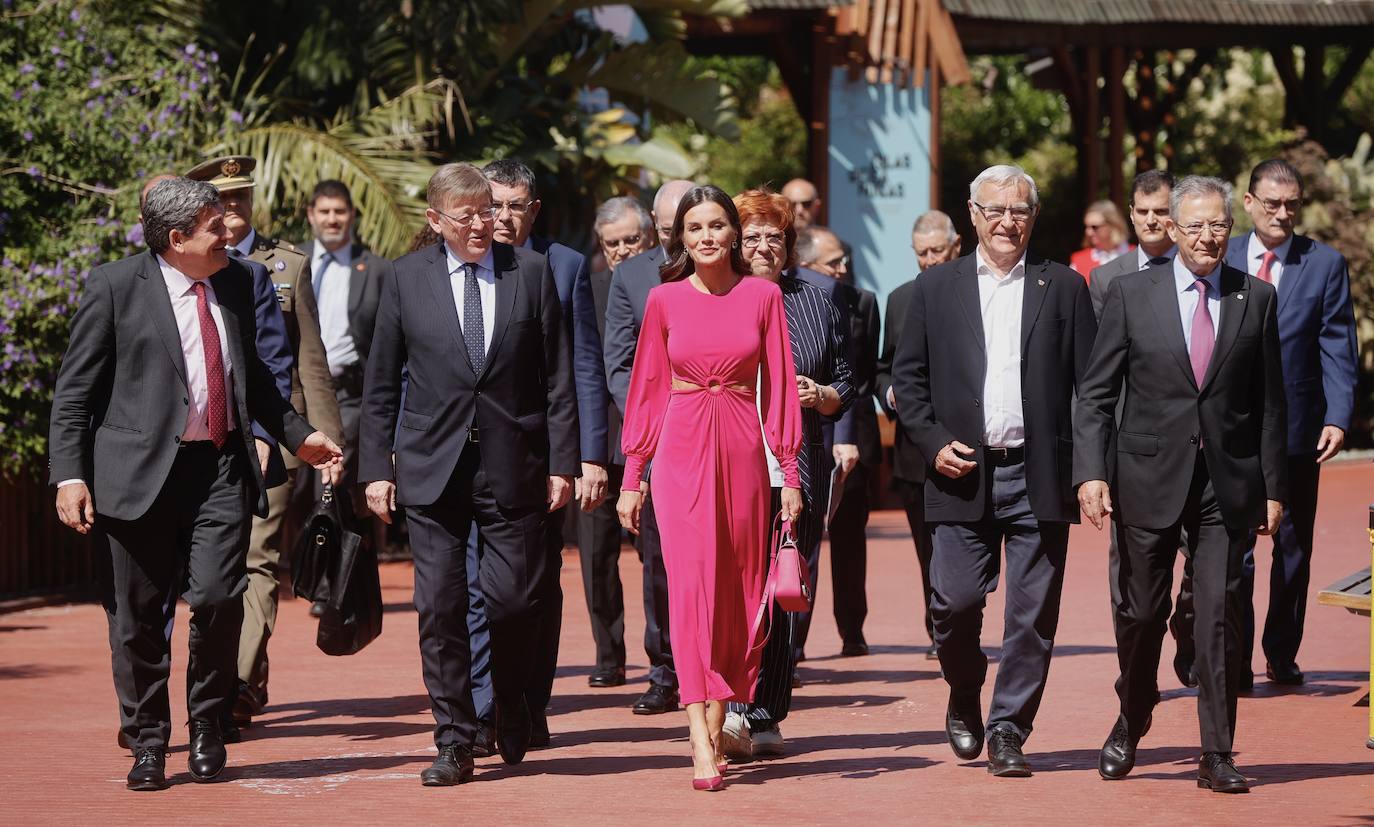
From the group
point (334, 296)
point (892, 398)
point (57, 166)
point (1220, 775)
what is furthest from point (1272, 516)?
point (57, 166)

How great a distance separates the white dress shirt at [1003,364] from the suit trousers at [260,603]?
2.93 meters

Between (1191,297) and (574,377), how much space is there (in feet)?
7.09

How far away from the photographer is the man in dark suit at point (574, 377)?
772 centimetres

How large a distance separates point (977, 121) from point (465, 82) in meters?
14.9

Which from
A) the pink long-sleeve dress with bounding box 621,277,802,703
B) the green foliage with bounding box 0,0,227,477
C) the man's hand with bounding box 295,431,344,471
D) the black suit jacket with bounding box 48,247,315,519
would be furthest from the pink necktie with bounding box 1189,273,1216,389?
the green foliage with bounding box 0,0,227,477

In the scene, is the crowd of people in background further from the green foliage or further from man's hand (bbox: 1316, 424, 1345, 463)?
the green foliage

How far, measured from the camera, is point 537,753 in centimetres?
786

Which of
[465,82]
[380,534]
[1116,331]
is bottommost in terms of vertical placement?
[380,534]

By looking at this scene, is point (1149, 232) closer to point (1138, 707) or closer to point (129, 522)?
point (1138, 707)

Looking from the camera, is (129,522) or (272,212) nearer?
(129,522)

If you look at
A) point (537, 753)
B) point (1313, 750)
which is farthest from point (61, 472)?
point (1313, 750)

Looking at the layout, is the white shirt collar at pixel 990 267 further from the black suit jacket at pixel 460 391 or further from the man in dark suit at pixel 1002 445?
the black suit jacket at pixel 460 391

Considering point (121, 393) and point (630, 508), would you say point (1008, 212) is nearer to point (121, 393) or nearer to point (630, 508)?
point (630, 508)

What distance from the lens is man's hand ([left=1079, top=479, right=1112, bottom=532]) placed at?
23.1 ft
